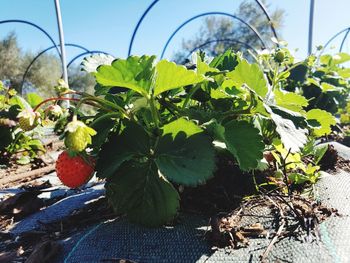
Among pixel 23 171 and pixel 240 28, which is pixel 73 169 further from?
pixel 240 28

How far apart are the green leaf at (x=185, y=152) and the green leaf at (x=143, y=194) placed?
38mm

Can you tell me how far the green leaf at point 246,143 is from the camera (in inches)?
36.4

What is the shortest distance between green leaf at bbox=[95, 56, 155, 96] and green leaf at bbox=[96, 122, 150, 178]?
13 centimetres

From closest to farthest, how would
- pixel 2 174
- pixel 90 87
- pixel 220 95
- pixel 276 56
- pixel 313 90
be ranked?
pixel 220 95, pixel 276 56, pixel 2 174, pixel 313 90, pixel 90 87

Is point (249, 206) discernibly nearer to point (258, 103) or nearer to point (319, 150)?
point (258, 103)

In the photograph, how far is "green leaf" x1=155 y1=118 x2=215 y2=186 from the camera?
832mm

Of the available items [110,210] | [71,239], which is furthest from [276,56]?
[71,239]

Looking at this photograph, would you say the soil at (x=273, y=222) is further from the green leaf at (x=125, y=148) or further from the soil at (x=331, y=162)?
the soil at (x=331, y=162)

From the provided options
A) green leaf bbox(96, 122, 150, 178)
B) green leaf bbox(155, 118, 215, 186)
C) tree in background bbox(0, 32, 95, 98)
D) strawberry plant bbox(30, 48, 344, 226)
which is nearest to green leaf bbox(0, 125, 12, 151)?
strawberry plant bbox(30, 48, 344, 226)

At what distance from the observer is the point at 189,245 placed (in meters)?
0.85

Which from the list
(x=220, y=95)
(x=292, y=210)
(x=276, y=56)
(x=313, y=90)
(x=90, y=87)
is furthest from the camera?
(x=90, y=87)

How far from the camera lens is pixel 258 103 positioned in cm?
97

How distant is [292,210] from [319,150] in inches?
16.4

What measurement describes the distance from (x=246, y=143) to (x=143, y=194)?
0.28 metres
